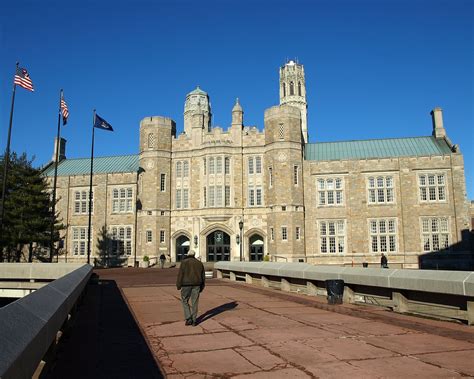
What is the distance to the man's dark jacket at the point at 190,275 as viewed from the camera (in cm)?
978

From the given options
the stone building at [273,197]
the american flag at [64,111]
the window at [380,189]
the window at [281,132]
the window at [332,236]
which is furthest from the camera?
the window at [281,132]

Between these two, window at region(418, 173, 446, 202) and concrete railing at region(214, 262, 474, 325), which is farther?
window at region(418, 173, 446, 202)

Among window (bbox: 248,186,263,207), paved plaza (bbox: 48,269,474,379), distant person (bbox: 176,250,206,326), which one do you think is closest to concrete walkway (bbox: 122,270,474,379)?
paved plaza (bbox: 48,269,474,379)

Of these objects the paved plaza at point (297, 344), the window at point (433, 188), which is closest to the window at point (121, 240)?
the window at point (433, 188)

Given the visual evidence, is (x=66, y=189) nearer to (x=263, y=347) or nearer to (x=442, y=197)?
(x=442, y=197)

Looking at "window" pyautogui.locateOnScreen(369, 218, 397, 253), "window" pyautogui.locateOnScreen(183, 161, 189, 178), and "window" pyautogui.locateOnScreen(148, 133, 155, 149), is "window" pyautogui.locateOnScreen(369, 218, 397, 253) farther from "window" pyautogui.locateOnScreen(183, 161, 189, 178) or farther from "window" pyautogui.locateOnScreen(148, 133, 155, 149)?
"window" pyautogui.locateOnScreen(148, 133, 155, 149)

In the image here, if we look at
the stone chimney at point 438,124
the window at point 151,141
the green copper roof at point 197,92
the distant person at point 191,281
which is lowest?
the distant person at point 191,281

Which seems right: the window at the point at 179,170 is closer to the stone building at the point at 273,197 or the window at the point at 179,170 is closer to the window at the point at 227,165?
the stone building at the point at 273,197

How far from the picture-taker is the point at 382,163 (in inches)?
1606

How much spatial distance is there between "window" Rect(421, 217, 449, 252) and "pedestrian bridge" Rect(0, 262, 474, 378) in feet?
94.0

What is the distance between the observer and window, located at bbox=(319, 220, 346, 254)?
133 feet

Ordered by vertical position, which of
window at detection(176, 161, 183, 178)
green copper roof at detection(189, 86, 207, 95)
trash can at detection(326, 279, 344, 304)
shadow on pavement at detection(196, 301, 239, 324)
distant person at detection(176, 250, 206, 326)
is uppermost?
green copper roof at detection(189, 86, 207, 95)

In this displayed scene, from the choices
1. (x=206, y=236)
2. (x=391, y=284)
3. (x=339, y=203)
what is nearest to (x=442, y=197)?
(x=339, y=203)

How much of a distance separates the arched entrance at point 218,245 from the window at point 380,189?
46.9ft
